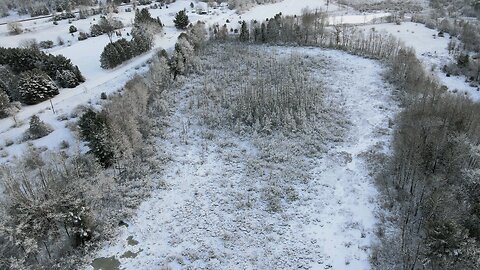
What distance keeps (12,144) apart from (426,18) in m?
70.2

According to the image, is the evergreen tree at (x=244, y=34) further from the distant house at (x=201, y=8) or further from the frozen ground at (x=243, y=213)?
the frozen ground at (x=243, y=213)

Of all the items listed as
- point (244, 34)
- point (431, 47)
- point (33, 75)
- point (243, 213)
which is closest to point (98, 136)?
point (243, 213)

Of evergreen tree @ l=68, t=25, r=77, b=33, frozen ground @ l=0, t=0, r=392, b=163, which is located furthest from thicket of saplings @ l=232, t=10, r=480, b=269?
evergreen tree @ l=68, t=25, r=77, b=33

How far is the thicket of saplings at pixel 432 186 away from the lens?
2072 cm

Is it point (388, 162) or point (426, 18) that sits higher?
point (426, 18)

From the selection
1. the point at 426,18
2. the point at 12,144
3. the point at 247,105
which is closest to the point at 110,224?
the point at 12,144

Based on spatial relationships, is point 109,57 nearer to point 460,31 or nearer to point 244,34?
point 244,34

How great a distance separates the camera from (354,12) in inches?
3152

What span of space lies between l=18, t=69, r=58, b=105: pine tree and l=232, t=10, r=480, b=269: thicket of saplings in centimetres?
3433

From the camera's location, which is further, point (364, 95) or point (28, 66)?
point (28, 66)

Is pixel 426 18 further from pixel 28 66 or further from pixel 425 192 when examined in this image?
pixel 28 66

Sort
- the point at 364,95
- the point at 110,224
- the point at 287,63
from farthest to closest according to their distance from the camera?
1. the point at 287,63
2. the point at 364,95
3. the point at 110,224

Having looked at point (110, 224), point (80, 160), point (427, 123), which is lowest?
point (110, 224)

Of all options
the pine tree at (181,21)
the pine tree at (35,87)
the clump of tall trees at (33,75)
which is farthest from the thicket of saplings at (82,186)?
the pine tree at (181,21)
